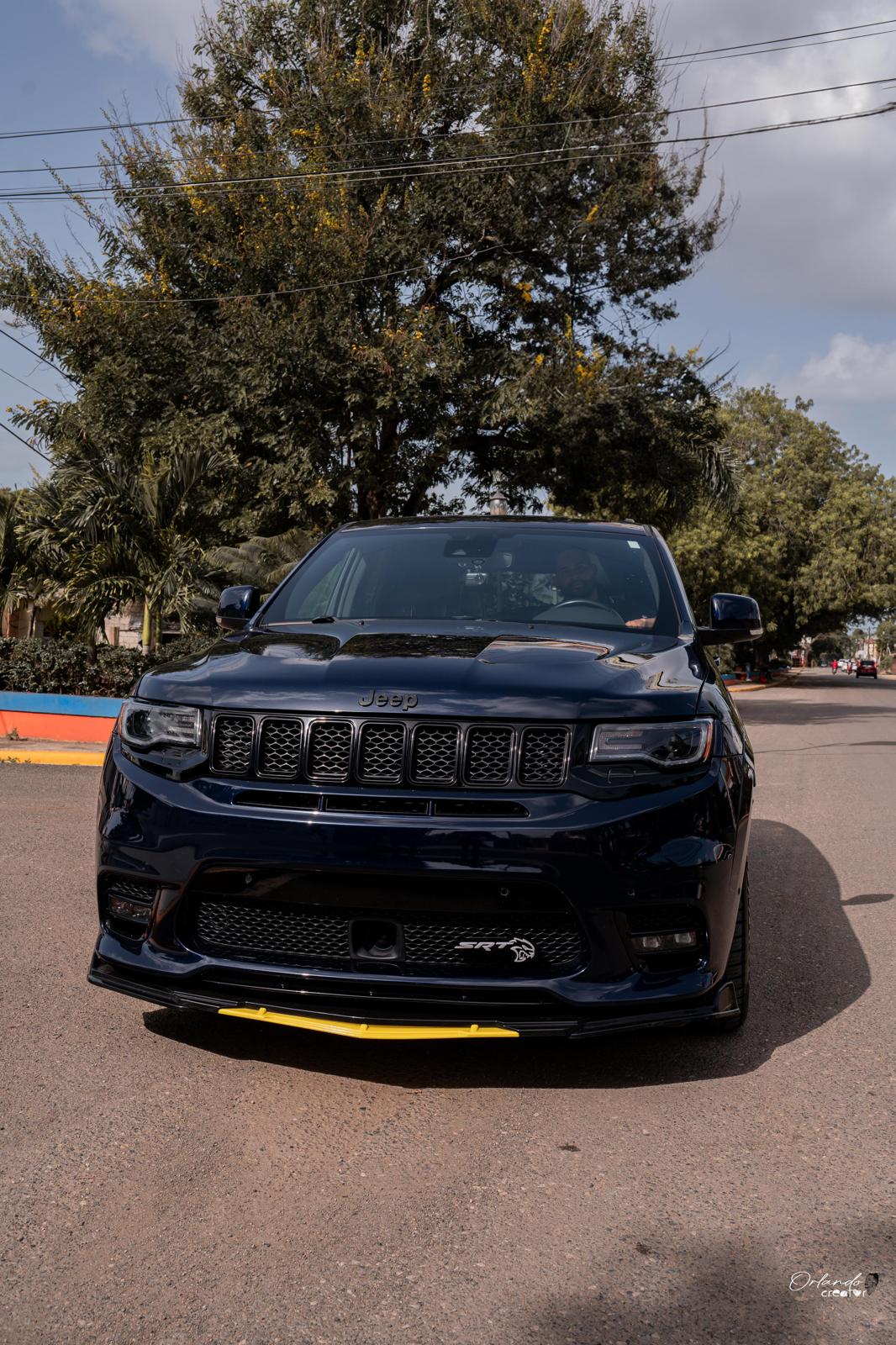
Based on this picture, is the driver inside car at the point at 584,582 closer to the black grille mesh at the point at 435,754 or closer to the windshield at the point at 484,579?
the windshield at the point at 484,579

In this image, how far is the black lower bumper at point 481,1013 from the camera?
10.9 feet

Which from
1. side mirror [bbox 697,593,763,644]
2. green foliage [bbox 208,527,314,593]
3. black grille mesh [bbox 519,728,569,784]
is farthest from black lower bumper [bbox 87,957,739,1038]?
green foliage [bbox 208,527,314,593]

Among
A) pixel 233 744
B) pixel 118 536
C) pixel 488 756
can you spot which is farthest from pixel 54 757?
pixel 488 756

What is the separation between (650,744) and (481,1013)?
0.84 meters

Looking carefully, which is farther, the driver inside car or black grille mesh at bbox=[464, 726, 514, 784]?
the driver inside car

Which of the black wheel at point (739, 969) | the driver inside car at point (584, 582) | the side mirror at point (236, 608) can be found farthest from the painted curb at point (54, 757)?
the black wheel at point (739, 969)

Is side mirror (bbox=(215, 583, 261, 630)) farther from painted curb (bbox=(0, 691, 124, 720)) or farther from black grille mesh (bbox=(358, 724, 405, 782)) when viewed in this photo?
painted curb (bbox=(0, 691, 124, 720))

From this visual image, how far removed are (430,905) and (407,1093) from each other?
0.65 meters

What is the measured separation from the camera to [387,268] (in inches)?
762

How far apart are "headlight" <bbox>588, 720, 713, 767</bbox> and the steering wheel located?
1.23 metres

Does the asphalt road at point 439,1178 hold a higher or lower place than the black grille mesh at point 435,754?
lower

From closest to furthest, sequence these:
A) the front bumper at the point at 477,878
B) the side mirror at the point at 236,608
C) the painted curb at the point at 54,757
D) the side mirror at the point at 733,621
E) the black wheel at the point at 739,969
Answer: the front bumper at the point at 477,878 → the black wheel at the point at 739,969 → the side mirror at the point at 733,621 → the side mirror at the point at 236,608 → the painted curb at the point at 54,757

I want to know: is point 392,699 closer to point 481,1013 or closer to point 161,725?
point 161,725

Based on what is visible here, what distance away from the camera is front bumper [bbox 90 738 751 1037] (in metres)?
3.26
